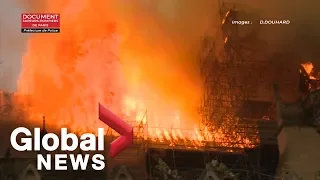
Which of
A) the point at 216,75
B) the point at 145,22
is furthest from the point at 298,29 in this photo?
the point at 145,22

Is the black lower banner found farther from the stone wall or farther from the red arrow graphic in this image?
the stone wall

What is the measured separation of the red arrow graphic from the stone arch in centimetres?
65

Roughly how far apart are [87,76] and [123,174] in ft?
11.7

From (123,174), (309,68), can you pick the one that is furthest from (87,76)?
(309,68)

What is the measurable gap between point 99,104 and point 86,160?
2.31m

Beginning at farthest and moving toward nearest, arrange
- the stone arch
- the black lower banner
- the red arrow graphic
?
1. the stone arch
2. the red arrow graphic
3. the black lower banner

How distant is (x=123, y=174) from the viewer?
19.5 m

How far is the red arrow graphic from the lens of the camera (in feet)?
62.2

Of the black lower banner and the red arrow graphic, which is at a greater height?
the black lower banner

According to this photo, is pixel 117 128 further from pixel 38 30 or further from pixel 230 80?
pixel 230 80

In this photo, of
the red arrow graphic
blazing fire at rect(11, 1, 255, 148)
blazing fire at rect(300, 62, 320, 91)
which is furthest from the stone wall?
the red arrow graphic

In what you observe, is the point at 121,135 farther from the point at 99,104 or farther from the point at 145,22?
the point at 145,22

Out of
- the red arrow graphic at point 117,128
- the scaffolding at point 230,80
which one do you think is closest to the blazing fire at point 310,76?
the scaffolding at point 230,80

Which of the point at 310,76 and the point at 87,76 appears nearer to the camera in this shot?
the point at 87,76
